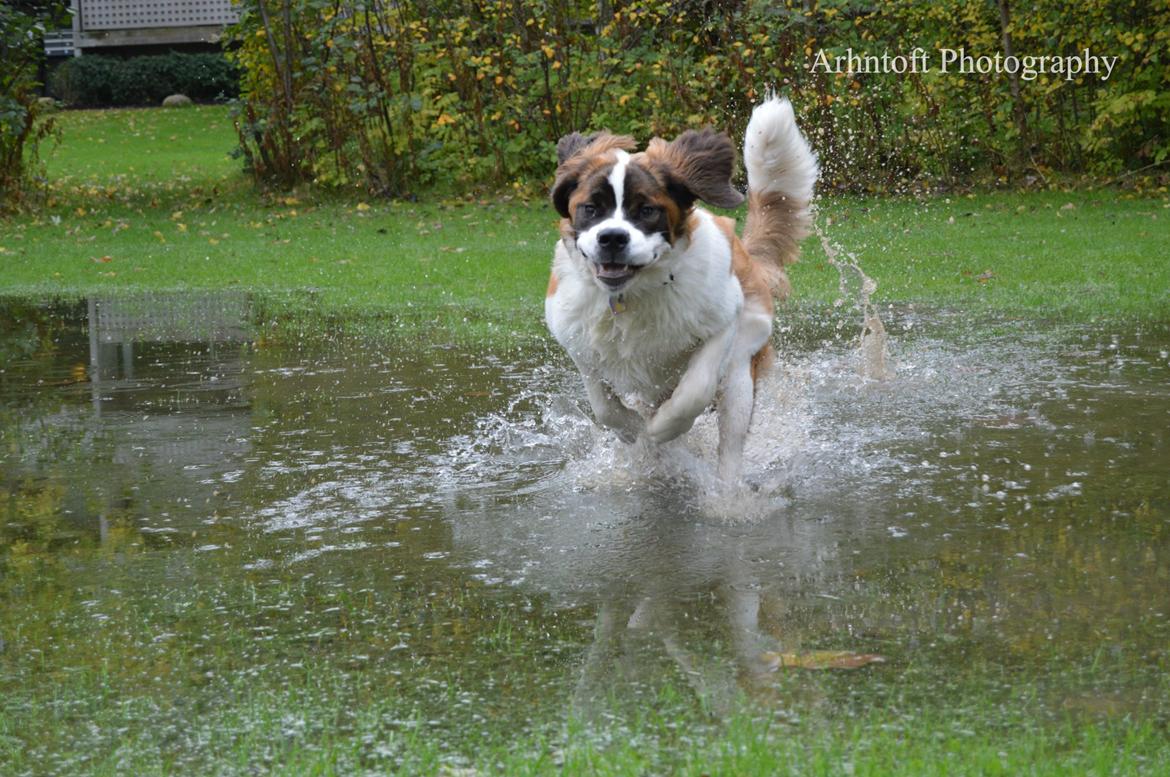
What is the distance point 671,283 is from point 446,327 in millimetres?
4479

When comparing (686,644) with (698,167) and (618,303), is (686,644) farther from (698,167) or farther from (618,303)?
(698,167)

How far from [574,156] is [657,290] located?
63 centimetres

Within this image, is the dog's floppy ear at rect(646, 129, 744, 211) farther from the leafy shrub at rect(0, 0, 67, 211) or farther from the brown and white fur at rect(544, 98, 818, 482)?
the leafy shrub at rect(0, 0, 67, 211)

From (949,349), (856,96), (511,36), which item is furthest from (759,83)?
(949,349)

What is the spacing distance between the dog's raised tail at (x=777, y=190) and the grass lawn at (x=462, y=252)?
2984 mm

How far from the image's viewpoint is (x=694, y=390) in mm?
5328

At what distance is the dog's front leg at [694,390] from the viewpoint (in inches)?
210

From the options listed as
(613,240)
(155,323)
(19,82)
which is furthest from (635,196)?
(19,82)

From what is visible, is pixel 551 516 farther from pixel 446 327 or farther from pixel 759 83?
pixel 759 83

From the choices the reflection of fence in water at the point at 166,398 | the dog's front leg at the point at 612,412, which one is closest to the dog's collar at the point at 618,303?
the dog's front leg at the point at 612,412

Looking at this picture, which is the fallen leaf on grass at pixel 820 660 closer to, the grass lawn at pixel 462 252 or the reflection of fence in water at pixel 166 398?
the reflection of fence in water at pixel 166 398

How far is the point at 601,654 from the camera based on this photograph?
145 inches

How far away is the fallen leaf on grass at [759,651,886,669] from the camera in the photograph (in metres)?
3.54

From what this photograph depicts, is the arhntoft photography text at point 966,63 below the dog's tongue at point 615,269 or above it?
above
